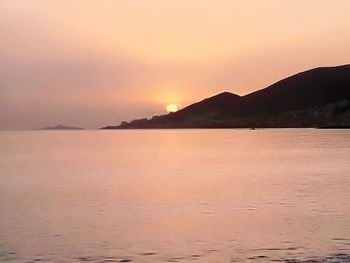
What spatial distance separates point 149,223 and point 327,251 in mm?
9929

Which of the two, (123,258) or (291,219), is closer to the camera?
(123,258)

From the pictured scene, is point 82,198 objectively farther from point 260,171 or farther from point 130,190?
point 260,171

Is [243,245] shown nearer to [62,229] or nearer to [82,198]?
[62,229]

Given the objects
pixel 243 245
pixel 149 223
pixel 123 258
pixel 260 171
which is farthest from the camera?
pixel 260 171

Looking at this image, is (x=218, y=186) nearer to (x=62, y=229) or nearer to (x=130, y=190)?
(x=130, y=190)

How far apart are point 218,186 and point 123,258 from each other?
28.9m

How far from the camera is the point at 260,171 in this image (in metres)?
67.9

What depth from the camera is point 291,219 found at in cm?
2998

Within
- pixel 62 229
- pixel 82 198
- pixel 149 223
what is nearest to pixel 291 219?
pixel 149 223

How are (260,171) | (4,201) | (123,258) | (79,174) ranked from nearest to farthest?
1. (123,258)
2. (4,201)
3. (79,174)
4. (260,171)

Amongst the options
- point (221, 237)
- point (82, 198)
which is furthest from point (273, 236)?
point (82, 198)

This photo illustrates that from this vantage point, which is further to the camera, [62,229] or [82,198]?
[82,198]

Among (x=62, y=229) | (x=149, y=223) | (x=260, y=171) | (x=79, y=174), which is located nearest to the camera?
(x=62, y=229)

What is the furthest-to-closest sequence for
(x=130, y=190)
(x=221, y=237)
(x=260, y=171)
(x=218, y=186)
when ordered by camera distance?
1. (x=260, y=171)
2. (x=218, y=186)
3. (x=130, y=190)
4. (x=221, y=237)
